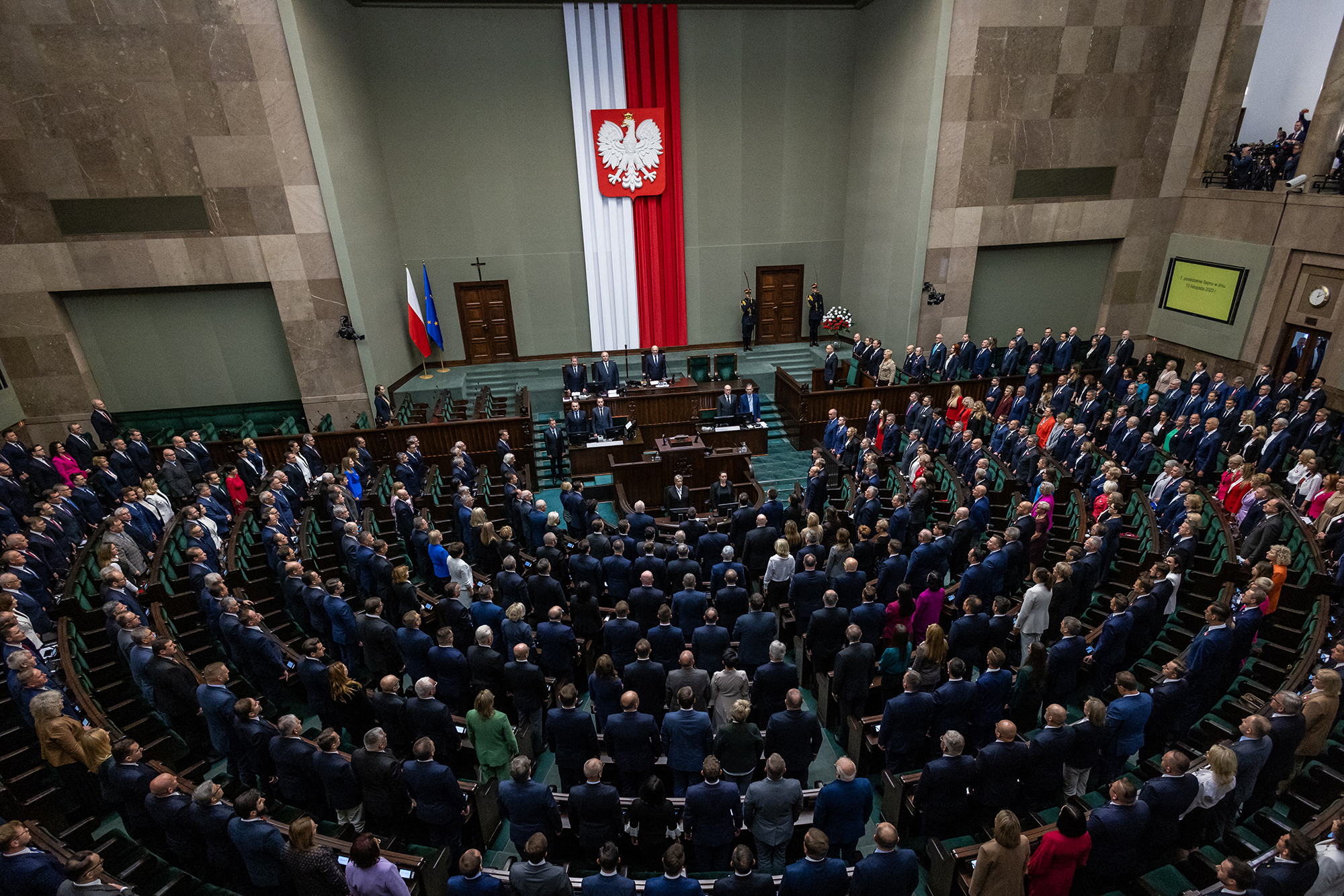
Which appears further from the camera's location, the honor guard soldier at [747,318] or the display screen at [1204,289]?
the honor guard soldier at [747,318]

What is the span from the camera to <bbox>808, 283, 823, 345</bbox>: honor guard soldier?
1755 centimetres

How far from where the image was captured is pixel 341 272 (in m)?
13.6

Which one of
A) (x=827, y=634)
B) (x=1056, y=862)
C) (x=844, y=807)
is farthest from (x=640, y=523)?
(x=1056, y=862)

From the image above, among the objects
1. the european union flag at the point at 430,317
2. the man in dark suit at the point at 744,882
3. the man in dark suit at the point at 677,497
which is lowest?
the man in dark suit at the point at 677,497

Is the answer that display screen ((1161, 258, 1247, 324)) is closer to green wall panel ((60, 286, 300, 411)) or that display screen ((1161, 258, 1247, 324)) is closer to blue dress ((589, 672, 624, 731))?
blue dress ((589, 672, 624, 731))

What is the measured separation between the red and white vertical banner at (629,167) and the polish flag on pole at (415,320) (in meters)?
4.12

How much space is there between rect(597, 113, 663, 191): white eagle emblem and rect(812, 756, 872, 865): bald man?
1506 cm

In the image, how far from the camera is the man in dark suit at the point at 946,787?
4.49 meters

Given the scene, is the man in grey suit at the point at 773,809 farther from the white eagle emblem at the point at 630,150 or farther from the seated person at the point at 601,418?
the white eagle emblem at the point at 630,150

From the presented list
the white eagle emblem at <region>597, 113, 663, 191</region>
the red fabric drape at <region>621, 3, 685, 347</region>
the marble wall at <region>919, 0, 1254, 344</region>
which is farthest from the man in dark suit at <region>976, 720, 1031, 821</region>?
the white eagle emblem at <region>597, 113, 663, 191</region>

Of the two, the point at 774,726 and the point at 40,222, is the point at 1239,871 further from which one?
the point at 40,222

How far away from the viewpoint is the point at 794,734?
4863 mm

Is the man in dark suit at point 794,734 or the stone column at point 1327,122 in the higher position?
the stone column at point 1327,122

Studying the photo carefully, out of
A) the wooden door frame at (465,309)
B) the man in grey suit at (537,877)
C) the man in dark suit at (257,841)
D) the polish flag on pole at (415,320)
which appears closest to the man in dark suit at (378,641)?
the man in dark suit at (257,841)
